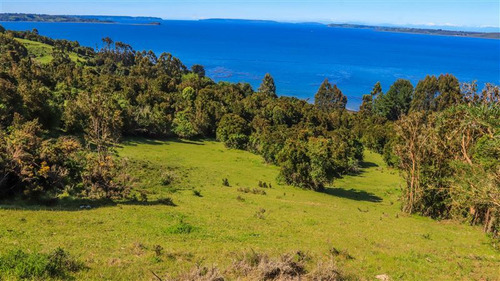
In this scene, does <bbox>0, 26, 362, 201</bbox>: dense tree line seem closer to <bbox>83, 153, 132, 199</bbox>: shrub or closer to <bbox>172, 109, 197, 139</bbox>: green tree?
<bbox>83, 153, 132, 199</bbox>: shrub

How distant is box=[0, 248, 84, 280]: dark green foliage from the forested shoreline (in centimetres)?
1348

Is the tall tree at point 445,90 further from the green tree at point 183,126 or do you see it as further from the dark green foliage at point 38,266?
the dark green foliage at point 38,266

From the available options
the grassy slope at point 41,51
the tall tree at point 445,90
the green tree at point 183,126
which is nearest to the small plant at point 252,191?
the green tree at point 183,126

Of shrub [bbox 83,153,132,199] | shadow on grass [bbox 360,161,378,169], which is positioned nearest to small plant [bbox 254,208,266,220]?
shrub [bbox 83,153,132,199]

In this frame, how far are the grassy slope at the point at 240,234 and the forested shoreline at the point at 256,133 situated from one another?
364cm

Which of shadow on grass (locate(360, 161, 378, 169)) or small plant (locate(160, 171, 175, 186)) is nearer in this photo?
small plant (locate(160, 171, 175, 186))

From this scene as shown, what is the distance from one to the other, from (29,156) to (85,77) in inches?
2954

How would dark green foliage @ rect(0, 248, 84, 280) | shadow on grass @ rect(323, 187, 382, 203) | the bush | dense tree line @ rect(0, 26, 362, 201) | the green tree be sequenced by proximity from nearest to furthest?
dark green foliage @ rect(0, 248, 84, 280)
the bush
dense tree line @ rect(0, 26, 362, 201)
shadow on grass @ rect(323, 187, 382, 203)
the green tree

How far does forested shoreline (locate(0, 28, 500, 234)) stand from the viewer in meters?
23.8

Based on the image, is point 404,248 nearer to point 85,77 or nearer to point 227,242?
point 227,242

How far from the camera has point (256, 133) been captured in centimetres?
7138

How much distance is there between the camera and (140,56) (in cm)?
15600

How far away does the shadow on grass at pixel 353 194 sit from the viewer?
4230cm

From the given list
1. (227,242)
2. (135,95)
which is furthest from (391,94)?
(227,242)
